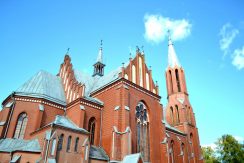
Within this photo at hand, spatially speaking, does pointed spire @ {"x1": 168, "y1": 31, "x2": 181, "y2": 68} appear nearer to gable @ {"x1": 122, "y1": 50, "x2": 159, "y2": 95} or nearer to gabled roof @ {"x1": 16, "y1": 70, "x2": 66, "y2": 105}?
gable @ {"x1": 122, "y1": 50, "x2": 159, "y2": 95}

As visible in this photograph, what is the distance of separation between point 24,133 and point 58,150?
633cm

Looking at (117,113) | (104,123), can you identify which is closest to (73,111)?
(104,123)

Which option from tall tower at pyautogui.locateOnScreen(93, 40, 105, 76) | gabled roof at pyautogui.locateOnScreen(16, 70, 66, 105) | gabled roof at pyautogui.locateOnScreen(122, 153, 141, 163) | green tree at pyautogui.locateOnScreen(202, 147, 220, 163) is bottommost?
gabled roof at pyautogui.locateOnScreen(122, 153, 141, 163)

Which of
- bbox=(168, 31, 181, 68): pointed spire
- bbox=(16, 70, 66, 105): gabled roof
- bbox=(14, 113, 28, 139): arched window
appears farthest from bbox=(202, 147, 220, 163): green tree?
bbox=(14, 113, 28, 139): arched window

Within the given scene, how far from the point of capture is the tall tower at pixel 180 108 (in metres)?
36.7

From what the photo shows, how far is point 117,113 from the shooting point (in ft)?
75.0

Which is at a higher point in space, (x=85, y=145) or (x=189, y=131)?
(x=189, y=131)

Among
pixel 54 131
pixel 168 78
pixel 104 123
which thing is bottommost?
pixel 54 131

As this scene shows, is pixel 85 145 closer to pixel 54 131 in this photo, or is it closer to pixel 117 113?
pixel 54 131

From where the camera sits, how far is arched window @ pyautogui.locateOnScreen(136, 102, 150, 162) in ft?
79.7

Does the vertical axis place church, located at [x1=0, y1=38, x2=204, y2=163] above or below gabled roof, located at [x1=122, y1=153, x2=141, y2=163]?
above

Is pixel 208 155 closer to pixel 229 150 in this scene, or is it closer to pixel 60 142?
pixel 229 150

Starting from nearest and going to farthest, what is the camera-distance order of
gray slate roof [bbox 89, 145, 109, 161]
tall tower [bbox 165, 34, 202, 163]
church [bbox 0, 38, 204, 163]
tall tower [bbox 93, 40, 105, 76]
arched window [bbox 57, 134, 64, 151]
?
arched window [bbox 57, 134, 64, 151] → church [bbox 0, 38, 204, 163] → gray slate roof [bbox 89, 145, 109, 161] → tall tower [bbox 165, 34, 202, 163] → tall tower [bbox 93, 40, 105, 76]

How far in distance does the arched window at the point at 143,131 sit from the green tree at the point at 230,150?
16725 millimetres
